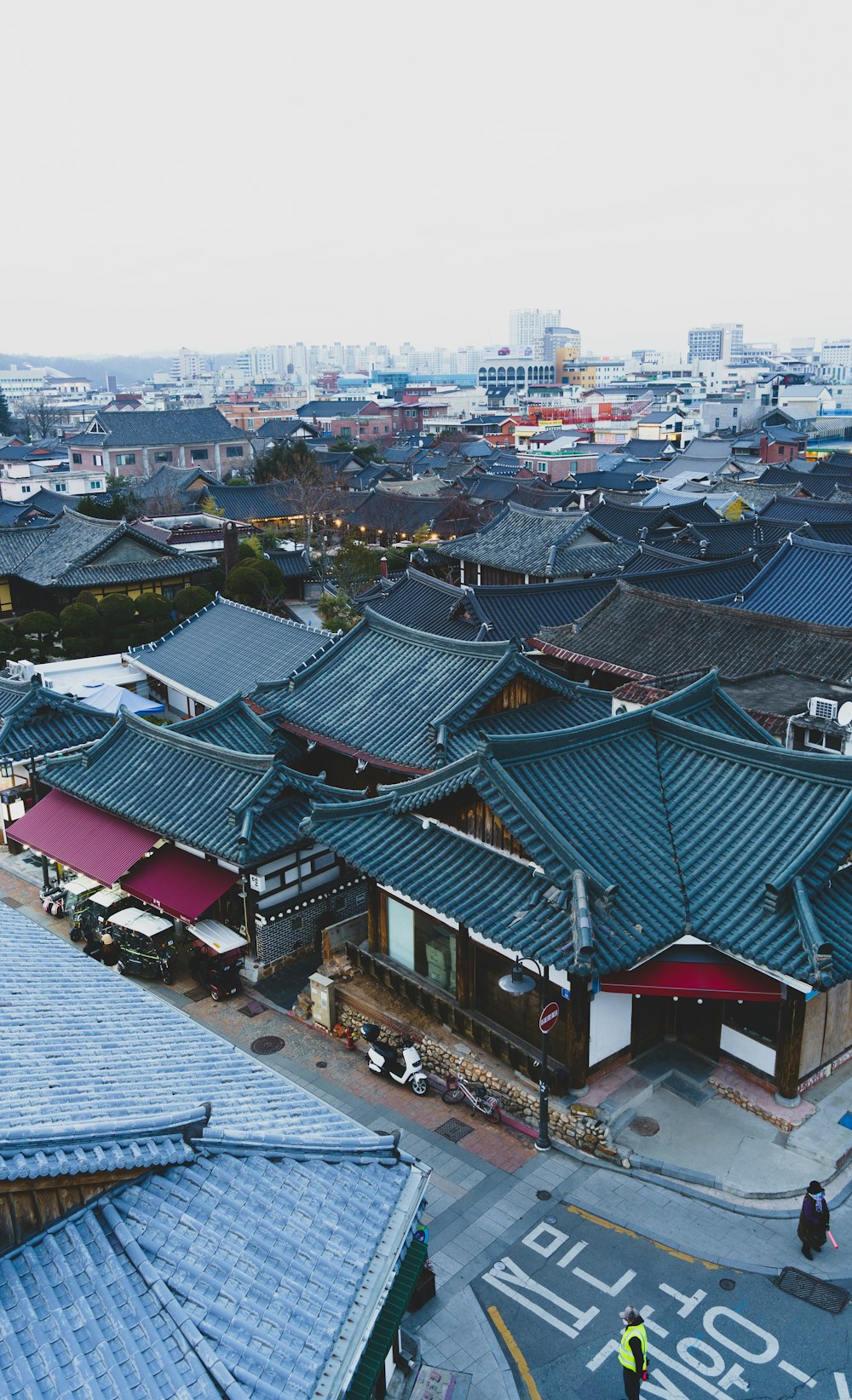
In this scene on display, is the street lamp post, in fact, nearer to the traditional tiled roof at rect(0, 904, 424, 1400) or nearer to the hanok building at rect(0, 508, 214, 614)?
the traditional tiled roof at rect(0, 904, 424, 1400)

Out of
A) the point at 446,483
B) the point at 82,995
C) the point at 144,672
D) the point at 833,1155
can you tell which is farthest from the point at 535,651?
the point at 446,483

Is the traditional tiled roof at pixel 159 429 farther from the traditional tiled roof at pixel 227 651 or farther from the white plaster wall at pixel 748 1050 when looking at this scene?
Result: the white plaster wall at pixel 748 1050

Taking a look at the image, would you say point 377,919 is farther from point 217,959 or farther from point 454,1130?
point 454,1130

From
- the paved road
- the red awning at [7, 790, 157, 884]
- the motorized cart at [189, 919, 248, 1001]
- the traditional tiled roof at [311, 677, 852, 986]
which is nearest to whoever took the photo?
the paved road

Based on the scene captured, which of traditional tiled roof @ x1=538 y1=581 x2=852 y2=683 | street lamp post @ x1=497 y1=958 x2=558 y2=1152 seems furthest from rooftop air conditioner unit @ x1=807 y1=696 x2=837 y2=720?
street lamp post @ x1=497 y1=958 x2=558 y2=1152

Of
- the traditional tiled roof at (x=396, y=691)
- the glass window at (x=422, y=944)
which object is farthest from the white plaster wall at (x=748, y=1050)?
the traditional tiled roof at (x=396, y=691)

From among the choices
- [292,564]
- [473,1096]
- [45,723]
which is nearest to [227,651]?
[45,723]

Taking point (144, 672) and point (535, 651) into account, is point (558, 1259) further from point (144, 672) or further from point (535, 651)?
point (144, 672)
